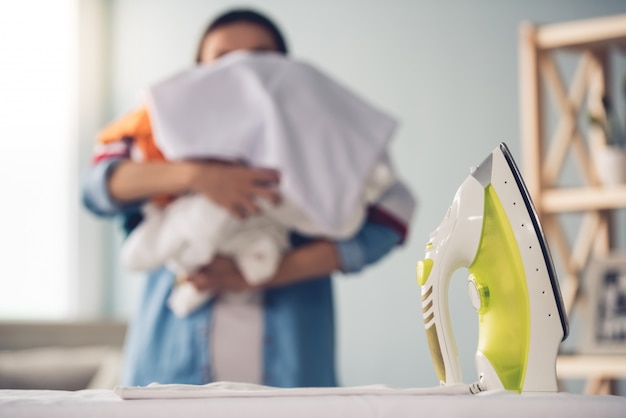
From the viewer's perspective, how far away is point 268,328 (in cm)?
127

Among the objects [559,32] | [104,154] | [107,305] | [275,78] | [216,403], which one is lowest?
[107,305]

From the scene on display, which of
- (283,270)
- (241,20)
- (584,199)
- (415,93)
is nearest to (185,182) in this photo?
(283,270)

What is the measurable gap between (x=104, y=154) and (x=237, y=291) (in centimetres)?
30

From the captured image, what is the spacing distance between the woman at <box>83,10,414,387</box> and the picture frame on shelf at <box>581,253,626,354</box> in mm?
843

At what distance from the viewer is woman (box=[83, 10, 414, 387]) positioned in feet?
4.10

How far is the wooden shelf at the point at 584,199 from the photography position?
199 cm

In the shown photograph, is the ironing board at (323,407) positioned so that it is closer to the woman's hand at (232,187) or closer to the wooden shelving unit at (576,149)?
the woman's hand at (232,187)

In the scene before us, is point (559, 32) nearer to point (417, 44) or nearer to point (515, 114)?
point (515, 114)

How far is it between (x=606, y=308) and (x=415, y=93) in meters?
1.19

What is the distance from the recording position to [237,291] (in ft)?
4.21

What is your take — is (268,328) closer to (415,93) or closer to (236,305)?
(236,305)

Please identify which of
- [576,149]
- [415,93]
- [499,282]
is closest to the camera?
[499,282]

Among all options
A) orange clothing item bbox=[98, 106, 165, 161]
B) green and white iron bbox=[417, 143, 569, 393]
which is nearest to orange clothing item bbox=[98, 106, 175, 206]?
orange clothing item bbox=[98, 106, 165, 161]

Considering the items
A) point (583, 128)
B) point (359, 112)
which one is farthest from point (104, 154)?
point (583, 128)
